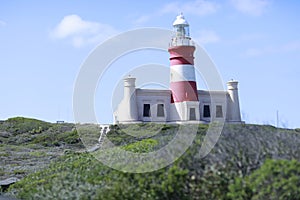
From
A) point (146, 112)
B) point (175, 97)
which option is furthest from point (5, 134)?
point (175, 97)

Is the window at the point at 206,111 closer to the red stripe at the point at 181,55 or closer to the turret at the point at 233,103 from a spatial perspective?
the turret at the point at 233,103

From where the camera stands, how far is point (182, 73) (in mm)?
41031

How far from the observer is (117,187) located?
1048cm

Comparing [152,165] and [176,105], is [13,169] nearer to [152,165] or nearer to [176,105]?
[152,165]

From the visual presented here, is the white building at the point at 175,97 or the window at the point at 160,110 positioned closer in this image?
the white building at the point at 175,97

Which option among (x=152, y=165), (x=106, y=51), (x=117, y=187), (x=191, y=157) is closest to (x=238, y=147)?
(x=191, y=157)

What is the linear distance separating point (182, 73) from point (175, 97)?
226cm

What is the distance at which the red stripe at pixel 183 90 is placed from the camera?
137ft

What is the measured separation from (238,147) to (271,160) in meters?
0.96

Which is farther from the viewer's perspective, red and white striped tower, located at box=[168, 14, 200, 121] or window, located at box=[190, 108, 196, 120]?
window, located at box=[190, 108, 196, 120]

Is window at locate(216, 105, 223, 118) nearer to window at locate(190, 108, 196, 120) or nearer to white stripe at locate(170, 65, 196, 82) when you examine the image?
window at locate(190, 108, 196, 120)

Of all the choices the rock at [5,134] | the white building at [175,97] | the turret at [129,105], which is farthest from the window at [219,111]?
the rock at [5,134]

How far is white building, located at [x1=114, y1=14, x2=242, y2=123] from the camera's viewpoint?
4156 cm

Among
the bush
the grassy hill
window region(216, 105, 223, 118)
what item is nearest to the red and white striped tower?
window region(216, 105, 223, 118)
